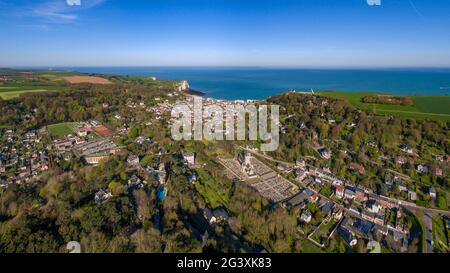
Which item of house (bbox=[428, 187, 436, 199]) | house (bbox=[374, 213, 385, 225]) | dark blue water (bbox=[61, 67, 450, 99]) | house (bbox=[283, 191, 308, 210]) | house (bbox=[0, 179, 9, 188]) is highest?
dark blue water (bbox=[61, 67, 450, 99])

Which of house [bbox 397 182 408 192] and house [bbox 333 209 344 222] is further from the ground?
house [bbox 397 182 408 192]

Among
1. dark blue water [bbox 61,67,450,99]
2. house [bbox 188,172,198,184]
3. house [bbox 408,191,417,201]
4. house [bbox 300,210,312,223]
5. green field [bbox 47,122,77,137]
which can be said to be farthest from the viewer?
dark blue water [bbox 61,67,450,99]

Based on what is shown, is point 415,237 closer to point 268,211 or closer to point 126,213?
point 268,211

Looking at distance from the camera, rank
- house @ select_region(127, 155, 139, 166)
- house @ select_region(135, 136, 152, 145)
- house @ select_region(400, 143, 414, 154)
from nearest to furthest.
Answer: house @ select_region(127, 155, 139, 166) < house @ select_region(400, 143, 414, 154) < house @ select_region(135, 136, 152, 145)

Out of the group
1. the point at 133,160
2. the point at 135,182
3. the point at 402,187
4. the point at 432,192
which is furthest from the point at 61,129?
the point at 432,192

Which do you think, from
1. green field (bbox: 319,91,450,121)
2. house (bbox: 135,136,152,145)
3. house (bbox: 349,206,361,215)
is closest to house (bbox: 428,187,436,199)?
house (bbox: 349,206,361,215)

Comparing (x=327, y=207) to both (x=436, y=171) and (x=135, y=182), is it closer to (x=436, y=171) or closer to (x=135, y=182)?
(x=436, y=171)

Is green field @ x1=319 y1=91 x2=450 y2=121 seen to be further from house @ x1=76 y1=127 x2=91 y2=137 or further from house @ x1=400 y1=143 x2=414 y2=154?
house @ x1=76 y1=127 x2=91 y2=137

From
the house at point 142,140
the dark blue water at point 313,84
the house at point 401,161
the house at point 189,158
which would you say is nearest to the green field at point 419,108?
the house at point 401,161
